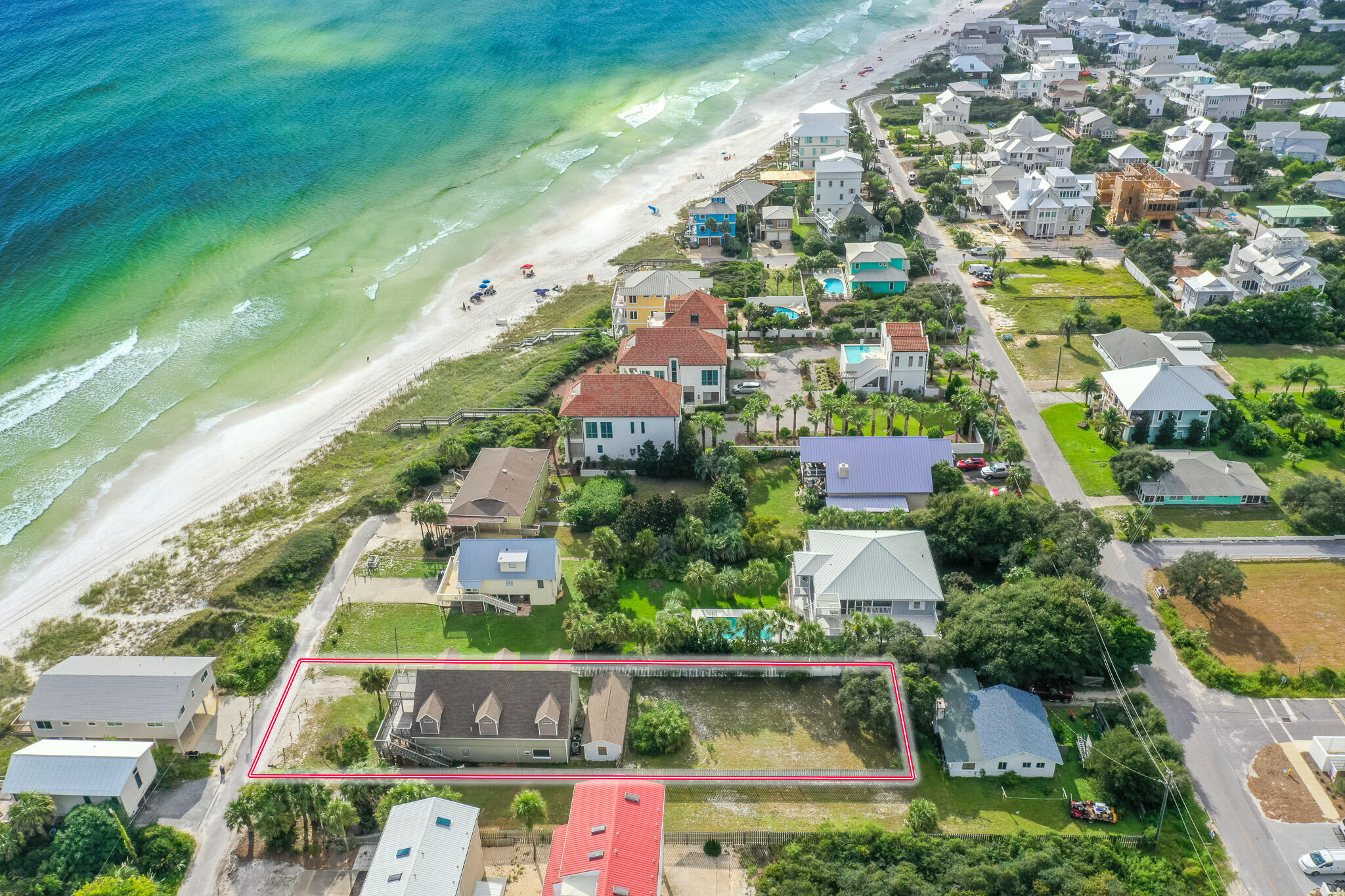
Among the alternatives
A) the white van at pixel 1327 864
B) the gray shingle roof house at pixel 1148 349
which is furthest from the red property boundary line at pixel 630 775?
the gray shingle roof house at pixel 1148 349

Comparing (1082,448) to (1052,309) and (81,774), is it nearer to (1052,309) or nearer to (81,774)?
(1052,309)

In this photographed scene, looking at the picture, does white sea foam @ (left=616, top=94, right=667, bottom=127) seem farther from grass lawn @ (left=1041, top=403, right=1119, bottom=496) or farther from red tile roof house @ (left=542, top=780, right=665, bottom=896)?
red tile roof house @ (left=542, top=780, right=665, bottom=896)

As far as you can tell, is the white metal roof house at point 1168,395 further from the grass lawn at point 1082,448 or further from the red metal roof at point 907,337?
the red metal roof at point 907,337

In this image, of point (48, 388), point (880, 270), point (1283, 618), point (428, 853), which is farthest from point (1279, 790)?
point (48, 388)

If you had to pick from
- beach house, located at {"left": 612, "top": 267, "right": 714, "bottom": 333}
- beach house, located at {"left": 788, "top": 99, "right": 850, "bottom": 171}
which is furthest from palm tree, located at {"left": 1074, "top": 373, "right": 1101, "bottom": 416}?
beach house, located at {"left": 788, "top": 99, "right": 850, "bottom": 171}

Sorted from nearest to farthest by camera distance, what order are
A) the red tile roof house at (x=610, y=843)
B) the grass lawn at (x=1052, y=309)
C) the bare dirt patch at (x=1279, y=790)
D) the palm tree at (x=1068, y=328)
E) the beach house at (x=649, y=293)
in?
the red tile roof house at (x=610, y=843)
the bare dirt patch at (x=1279, y=790)
the palm tree at (x=1068, y=328)
the beach house at (x=649, y=293)
the grass lawn at (x=1052, y=309)

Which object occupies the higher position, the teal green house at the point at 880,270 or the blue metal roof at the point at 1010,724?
the teal green house at the point at 880,270
